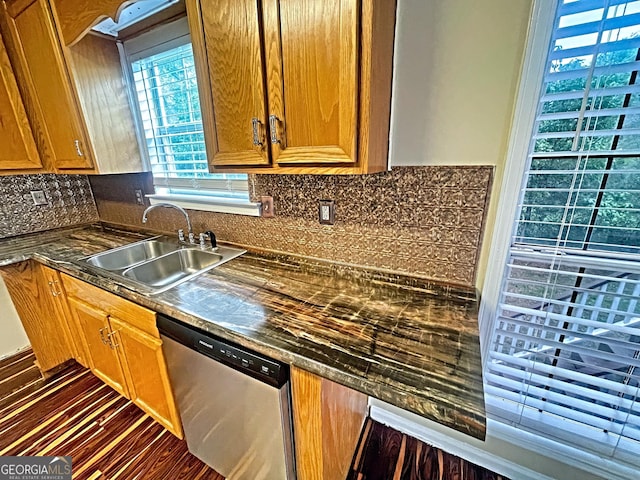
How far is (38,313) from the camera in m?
1.78

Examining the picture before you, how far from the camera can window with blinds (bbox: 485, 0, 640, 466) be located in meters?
0.81

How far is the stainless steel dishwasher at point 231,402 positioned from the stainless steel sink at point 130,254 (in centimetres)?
83

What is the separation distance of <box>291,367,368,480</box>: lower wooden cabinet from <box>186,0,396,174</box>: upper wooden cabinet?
68cm

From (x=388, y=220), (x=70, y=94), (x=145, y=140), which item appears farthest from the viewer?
(x=145, y=140)

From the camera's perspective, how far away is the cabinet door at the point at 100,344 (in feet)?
4.76

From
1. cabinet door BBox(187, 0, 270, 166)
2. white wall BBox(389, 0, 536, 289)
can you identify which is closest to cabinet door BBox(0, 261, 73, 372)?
cabinet door BBox(187, 0, 270, 166)

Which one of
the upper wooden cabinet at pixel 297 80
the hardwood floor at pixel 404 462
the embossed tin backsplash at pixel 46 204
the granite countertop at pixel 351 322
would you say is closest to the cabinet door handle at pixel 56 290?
the granite countertop at pixel 351 322

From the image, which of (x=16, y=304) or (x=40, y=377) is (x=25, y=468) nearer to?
(x=40, y=377)

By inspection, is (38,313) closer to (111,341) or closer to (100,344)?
(100,344)

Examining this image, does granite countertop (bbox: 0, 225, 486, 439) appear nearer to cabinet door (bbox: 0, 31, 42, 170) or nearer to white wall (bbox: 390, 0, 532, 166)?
white wall (bbox: 390, 0, 532, 166)

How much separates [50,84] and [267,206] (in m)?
1.45

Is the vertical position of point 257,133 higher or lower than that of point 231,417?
higher

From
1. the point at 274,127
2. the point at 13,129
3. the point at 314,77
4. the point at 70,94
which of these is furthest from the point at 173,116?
the point at 314,77

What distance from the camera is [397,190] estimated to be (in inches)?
45.1
